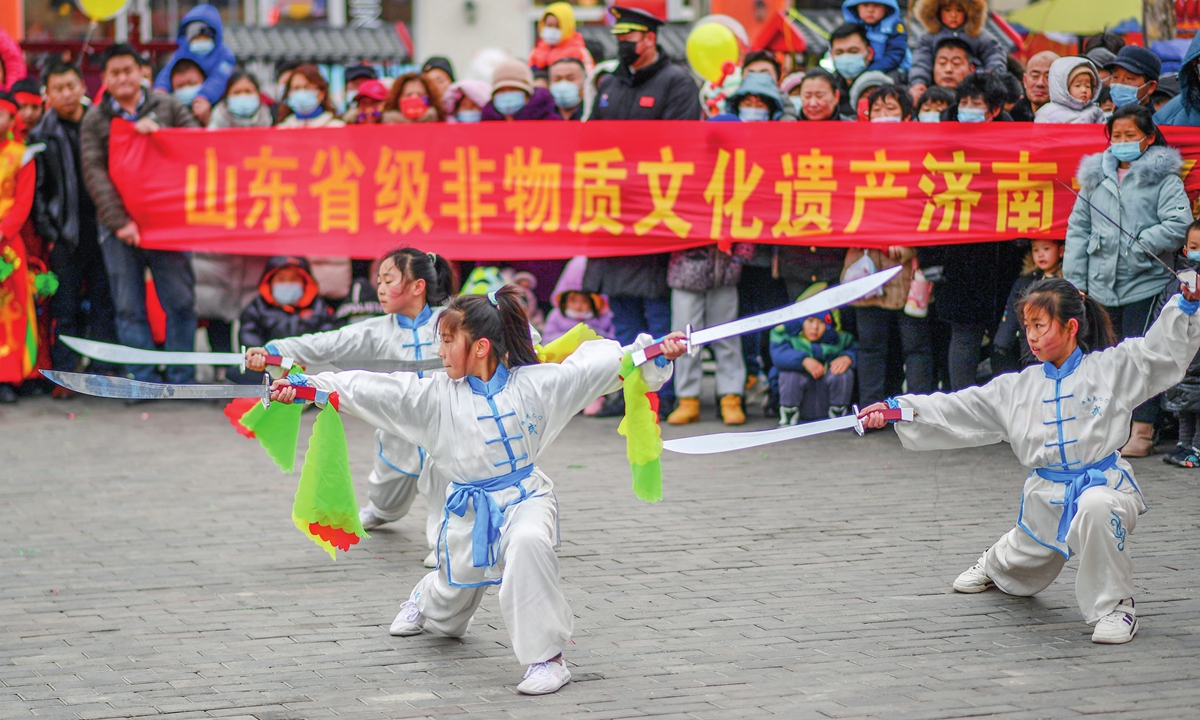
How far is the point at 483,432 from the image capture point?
14.8ft

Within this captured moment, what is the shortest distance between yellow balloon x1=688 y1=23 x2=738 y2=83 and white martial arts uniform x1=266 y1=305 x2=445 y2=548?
5499 millimetres

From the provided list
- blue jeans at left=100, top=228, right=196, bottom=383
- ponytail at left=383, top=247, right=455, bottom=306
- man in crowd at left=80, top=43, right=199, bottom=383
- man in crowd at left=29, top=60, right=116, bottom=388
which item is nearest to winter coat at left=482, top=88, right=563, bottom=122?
man in crowd at left=80, top=43, right=199, bottom=383

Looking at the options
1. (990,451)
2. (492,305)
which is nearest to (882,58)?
(990,451)

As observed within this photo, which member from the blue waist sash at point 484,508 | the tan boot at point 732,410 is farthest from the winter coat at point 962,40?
the blue waist sash at point 484,508

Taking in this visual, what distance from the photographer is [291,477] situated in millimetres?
7344

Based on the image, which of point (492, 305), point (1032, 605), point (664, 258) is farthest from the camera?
point (664, 258)

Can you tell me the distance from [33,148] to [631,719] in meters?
7.20

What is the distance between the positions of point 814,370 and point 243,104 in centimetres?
448

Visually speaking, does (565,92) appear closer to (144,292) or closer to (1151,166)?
(144,292)

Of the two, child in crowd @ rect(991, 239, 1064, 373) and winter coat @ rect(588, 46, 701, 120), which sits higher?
winter coat @ rect(588, 46, 701, 120)

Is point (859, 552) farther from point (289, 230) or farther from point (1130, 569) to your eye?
point (289, 230)

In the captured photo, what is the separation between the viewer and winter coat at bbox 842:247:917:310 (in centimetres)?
816

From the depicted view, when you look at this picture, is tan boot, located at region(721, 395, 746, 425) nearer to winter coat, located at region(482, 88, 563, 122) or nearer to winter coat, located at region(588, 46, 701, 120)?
winter coat, located at region(588, 46, 701, 120)

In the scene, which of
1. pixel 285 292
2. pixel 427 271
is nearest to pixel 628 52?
pixel 285 292
